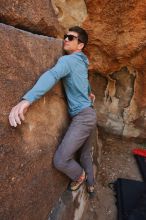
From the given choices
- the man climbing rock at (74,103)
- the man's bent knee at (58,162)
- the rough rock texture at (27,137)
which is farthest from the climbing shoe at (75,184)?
the man's bent knee at (58,162)

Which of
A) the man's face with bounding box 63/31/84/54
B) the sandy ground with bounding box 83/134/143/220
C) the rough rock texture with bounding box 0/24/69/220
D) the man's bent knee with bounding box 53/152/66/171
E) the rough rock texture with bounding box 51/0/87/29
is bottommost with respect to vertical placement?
the sandy ground with bounding box 83/134/143/220

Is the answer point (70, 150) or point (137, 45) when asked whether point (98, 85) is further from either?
point (70, 150)

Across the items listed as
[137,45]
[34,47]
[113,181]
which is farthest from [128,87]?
[34,47]

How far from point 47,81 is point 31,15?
713 mm

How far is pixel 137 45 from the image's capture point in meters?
3.39

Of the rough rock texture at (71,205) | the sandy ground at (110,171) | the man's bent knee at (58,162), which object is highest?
the man's bent knee at (58,162)

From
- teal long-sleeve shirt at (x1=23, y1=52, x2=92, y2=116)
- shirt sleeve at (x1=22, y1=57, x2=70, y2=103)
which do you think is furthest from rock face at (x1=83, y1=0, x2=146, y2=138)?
shirt sleeve at (x1=22, y1=57, x2=70, y2=103)

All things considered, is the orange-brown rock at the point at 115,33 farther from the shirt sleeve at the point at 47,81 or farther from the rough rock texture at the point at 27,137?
the shirt sleeve at the point at 47,81

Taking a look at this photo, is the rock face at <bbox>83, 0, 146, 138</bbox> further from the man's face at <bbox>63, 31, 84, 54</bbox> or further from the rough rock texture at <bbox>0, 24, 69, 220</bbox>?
the rough rock texture at <bbox>0, 24, 69, 220</bbox>

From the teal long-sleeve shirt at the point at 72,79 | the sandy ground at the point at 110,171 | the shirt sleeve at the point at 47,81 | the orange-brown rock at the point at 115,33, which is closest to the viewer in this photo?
the shirt sleeve at the point at 47,81

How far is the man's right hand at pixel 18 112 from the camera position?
1792 millimetres

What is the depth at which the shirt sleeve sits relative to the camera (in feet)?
6.50

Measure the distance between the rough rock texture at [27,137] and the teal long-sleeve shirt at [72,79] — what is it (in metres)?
0.11

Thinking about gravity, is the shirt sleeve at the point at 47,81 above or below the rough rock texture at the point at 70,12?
below
